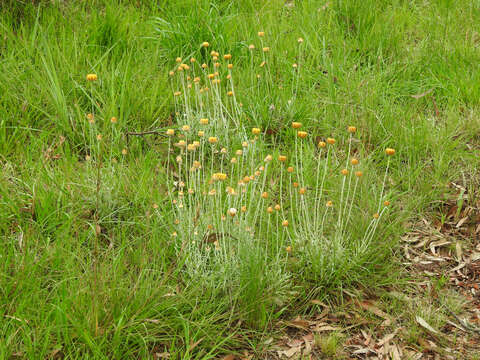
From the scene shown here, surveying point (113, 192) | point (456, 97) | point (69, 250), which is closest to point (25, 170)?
point (113, 192)

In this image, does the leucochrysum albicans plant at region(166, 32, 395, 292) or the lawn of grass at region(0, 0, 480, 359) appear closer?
the lawn of grass at region(0, 0, 480, 359)

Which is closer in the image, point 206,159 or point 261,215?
point 261,215

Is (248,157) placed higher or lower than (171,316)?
higher

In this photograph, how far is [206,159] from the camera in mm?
3732

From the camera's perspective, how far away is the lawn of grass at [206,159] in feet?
7.91

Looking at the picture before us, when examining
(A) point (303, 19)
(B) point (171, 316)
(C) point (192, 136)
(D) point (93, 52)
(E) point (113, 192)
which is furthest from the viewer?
(A) point (303, 19)

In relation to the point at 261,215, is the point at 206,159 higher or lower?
lower

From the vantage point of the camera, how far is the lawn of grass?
2.41 m

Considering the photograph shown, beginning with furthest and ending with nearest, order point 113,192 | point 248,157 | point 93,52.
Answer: point 93,52, point 248,157, point 113,192

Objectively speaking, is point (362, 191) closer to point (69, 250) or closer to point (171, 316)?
point (171, 316)

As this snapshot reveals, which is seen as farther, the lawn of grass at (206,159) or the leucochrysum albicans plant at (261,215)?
the leucochrysum albicans plant at (261,215)

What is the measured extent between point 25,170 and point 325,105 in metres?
2.28

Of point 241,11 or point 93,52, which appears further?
point 241,11

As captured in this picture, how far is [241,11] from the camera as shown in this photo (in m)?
5.17
